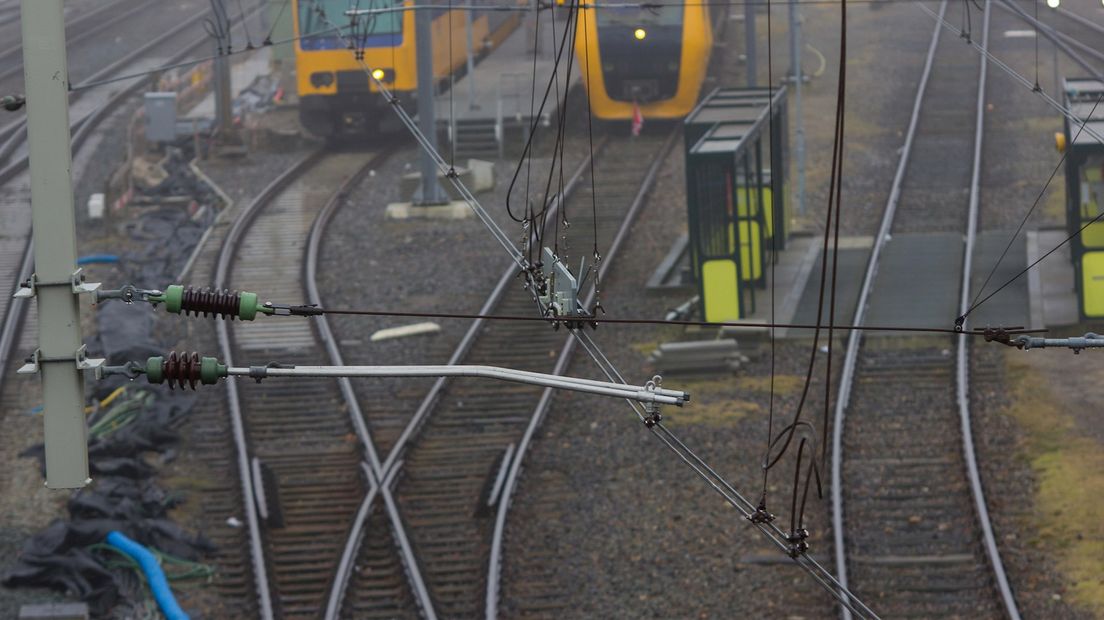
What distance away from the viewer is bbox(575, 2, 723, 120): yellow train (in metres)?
26.6

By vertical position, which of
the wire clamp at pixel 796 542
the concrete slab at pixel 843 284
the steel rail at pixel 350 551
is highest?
the wire clamp at pixel 796 542

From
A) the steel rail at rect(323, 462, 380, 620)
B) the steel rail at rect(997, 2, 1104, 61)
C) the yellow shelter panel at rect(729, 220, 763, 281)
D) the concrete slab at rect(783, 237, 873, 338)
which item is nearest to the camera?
the steel rail at rect(323, 462, 380, 620)

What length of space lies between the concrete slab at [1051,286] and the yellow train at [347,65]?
33.7ft

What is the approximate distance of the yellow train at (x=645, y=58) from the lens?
2662 cm

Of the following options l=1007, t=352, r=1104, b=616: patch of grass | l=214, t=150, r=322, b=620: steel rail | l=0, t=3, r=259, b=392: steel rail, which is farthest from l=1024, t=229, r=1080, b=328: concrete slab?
l=0, t=3, r=259, b=392: steel rail

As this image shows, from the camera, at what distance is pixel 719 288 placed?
17656 millimetres

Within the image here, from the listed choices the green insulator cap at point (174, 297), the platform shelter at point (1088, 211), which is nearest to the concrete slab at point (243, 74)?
the platform shelter at point (1088, 211)

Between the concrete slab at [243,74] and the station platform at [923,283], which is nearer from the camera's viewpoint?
the station platform at [923,283]

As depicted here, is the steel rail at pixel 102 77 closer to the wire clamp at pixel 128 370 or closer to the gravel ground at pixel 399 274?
the gravel ground at pixel 399 274

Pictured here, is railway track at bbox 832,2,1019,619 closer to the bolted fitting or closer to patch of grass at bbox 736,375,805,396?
patch of grass at bbox 736,375,805,396

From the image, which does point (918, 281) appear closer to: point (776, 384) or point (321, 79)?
point (776, 384)

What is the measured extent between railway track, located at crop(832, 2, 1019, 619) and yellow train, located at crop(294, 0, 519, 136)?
8136 millimetres

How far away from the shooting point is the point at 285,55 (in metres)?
32.6

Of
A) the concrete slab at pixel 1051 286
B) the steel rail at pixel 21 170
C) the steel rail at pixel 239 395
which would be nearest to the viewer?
the steel rail at pixel 239 395
